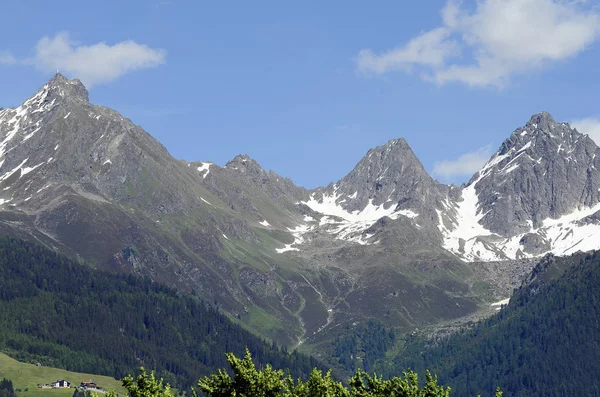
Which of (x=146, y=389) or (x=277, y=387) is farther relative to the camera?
(x=277, y=387)

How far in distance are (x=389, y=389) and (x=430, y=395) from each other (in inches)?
152

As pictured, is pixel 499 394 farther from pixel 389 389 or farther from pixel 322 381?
pixel 322 381

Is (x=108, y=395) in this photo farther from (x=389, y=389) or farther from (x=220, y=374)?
(x=389, y=389)

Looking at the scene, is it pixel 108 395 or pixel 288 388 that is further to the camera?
pixel 288 388

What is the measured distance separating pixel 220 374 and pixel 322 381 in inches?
361

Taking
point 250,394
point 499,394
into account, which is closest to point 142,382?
point 250,394

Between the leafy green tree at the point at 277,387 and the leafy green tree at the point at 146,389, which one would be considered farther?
the leafy green tree at the point at 277,387

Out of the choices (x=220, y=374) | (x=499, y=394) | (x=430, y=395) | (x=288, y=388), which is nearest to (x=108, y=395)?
(x=220, y=374)

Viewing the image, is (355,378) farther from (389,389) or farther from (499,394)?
(499,394)

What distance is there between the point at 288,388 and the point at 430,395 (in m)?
12.9

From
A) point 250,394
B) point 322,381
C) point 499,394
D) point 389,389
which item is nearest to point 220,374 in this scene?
point 250,394

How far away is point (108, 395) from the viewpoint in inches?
3305

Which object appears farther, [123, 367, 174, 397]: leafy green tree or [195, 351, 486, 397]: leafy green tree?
[195, 351, 486, 397]: leafy green tree

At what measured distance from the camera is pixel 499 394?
88.2 metres
